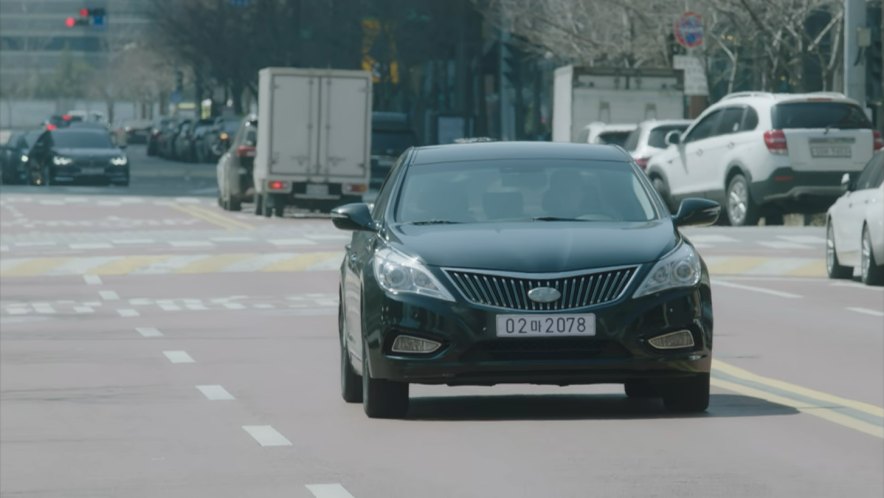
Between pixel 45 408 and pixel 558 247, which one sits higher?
→ pixel 558 247

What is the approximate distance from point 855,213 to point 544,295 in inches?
514

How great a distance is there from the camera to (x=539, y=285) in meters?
11.6

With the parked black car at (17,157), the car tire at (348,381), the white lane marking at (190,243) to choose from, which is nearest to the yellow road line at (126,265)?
the white lane marking at (190,243)

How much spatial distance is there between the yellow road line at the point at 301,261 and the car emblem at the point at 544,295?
16476mm

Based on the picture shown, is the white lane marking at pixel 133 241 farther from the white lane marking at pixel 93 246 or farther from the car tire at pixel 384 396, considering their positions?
the car tire at pixel 384 396

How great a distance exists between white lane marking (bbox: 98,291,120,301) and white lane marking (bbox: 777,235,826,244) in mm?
10125

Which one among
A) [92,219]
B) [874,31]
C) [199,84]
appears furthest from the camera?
[199,84]

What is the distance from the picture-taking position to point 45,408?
1333 centimetres

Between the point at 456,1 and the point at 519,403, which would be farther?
the point at 456,1

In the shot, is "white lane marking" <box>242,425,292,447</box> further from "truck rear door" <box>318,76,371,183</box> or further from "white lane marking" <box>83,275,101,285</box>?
"truck rear door" <box>318,76,371,183</box>

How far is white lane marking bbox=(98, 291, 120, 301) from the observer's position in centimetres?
2353

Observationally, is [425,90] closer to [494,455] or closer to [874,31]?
[874,31]

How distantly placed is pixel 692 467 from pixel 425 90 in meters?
84.3

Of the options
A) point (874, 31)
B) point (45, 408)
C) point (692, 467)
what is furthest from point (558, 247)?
point (874, 31)
